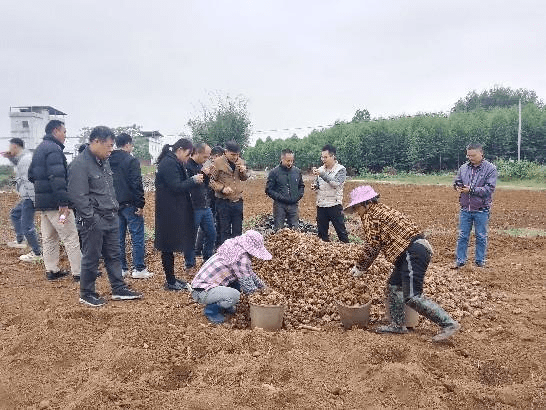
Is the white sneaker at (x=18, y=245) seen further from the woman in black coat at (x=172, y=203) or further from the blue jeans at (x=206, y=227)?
the woman in black coat at (x=172, y=203)

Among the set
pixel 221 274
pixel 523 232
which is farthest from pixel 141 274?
pixel 523 232

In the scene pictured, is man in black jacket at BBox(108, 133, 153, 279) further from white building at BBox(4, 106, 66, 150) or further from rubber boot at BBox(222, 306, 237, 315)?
white building at BBox(4, 106, 66, 150)

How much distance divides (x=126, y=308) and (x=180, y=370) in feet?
5.56

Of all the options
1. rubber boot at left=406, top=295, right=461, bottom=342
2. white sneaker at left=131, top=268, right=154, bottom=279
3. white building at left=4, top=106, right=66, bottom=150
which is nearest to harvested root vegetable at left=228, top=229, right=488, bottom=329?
rubber boot at left=406, top=295, right=461, bottom=342

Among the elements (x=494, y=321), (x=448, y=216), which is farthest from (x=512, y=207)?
(x=494, y=321)

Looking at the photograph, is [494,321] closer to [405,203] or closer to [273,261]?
[273,261]

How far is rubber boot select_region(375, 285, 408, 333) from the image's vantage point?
4.54 metres

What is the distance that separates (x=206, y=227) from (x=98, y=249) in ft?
7.04

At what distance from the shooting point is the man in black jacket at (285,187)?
309 inches

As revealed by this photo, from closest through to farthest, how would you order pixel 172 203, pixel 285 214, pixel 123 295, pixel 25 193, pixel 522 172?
pixel 123 295, pixel 172 203, pixel 25 193, pixel 285 214, pixel 522 172

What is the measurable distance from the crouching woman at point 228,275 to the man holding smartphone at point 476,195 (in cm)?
390

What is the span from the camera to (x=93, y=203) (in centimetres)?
537

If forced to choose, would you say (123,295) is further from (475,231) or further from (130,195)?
(475,231)

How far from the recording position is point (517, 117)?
32.4 meters
